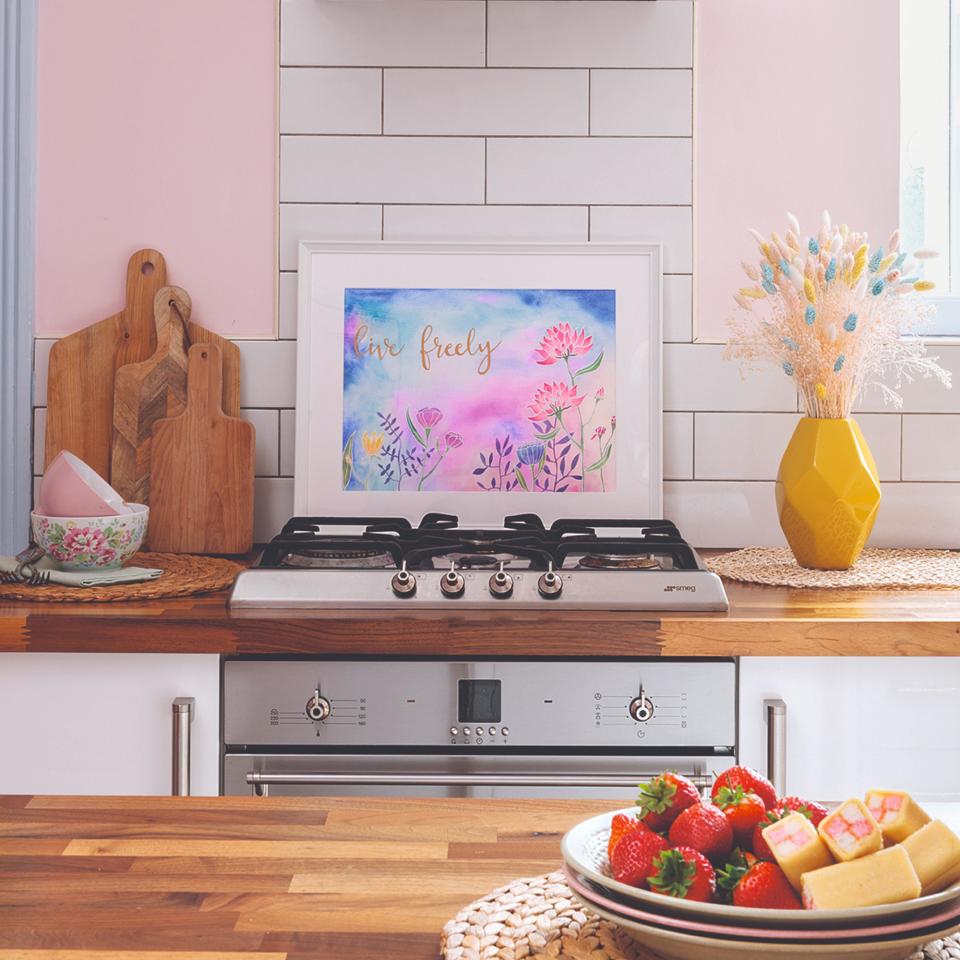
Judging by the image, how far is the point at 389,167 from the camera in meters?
2.24

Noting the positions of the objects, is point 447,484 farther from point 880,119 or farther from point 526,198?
point 880,119

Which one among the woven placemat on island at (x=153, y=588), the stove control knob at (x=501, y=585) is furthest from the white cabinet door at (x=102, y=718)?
the stove control knob at (x=501, y=585)

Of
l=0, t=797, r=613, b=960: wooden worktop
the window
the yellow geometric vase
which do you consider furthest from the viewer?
the window

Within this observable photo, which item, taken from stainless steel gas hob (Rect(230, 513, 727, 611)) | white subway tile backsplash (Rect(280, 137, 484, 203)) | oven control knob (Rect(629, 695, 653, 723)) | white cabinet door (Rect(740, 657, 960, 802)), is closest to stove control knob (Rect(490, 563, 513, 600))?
stainless steel gas hob (Rect(230, 513, 727, 611))

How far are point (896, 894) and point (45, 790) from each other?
128 cm

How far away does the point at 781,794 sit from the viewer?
162 centimetres

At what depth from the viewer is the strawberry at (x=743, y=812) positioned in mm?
721

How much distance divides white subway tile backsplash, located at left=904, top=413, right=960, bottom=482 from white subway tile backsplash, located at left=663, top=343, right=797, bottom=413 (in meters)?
0.24

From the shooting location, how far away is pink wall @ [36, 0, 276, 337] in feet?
7.33

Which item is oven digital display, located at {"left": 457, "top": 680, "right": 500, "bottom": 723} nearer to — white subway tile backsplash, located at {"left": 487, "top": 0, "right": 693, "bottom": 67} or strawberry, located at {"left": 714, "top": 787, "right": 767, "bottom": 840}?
strawberry, located at {"left": 714, "top": 787, "right": 767, "bottom": 840}

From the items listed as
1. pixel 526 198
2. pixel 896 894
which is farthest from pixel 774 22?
pixel 896 894

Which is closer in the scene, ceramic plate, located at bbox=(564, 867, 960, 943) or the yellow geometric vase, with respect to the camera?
ceramic plate, located at bbox=(564, 867, 960, 943)

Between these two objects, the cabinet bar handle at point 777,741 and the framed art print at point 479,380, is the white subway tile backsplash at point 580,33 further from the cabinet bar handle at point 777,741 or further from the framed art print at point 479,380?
the cabinet bar handle at point 777,741

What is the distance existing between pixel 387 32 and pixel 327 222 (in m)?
0.38
